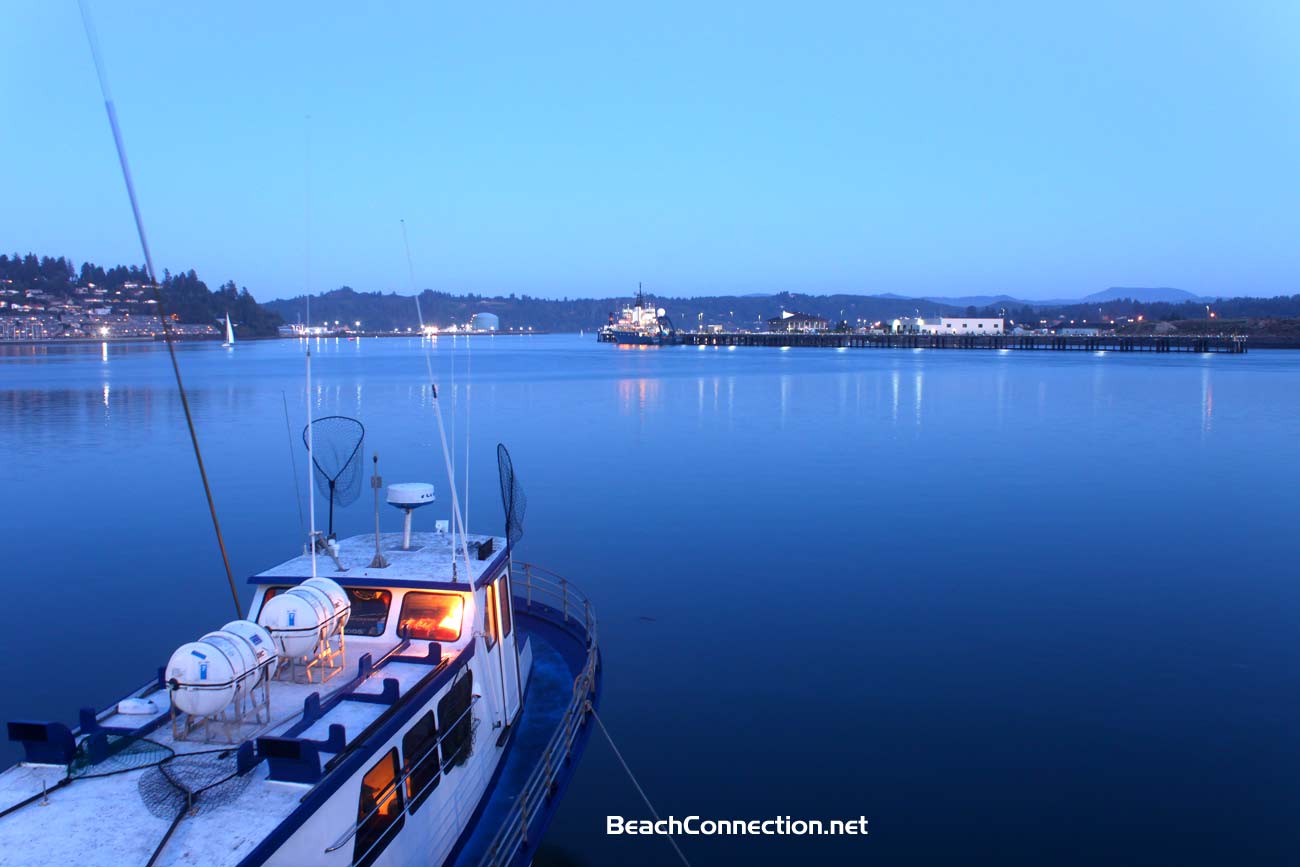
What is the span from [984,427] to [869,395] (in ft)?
66.8

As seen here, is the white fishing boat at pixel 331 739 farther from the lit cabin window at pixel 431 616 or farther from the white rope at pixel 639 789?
the white rope at pixel 639 789

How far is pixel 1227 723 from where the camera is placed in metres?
12.7

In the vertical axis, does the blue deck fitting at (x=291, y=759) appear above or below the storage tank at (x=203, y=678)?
below

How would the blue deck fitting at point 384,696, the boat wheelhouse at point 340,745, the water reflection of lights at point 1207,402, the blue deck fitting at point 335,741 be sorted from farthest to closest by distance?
the water reflection of lights at point 1207,402 < the blue deck fitting at point 384,696 < the blue deck fitting at point 335,741 < the boat wheelhouse at point 340,745

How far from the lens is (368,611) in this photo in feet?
28.2

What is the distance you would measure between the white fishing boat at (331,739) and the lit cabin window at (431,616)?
0.05ft

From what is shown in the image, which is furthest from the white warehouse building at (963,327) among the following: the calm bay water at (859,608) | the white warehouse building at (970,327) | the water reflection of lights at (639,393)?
the calm bay water at (859,608)

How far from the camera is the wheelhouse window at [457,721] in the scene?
7.65 metres

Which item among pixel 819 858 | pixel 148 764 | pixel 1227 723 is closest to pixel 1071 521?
pixel 1227 723

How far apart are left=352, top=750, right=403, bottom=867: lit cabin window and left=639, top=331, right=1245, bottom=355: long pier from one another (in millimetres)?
157502

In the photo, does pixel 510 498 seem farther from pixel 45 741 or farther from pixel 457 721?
pixel 45 741

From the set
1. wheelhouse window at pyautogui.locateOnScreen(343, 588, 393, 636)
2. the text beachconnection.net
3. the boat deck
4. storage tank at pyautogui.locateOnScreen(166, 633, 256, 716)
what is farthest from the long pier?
storage tank at pyautogui.locateOnScreen(166, 633, 256, 716)

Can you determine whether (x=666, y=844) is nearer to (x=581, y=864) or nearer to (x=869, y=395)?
(x=581, y=864)

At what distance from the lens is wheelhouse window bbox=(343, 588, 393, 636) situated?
27.8 feet
